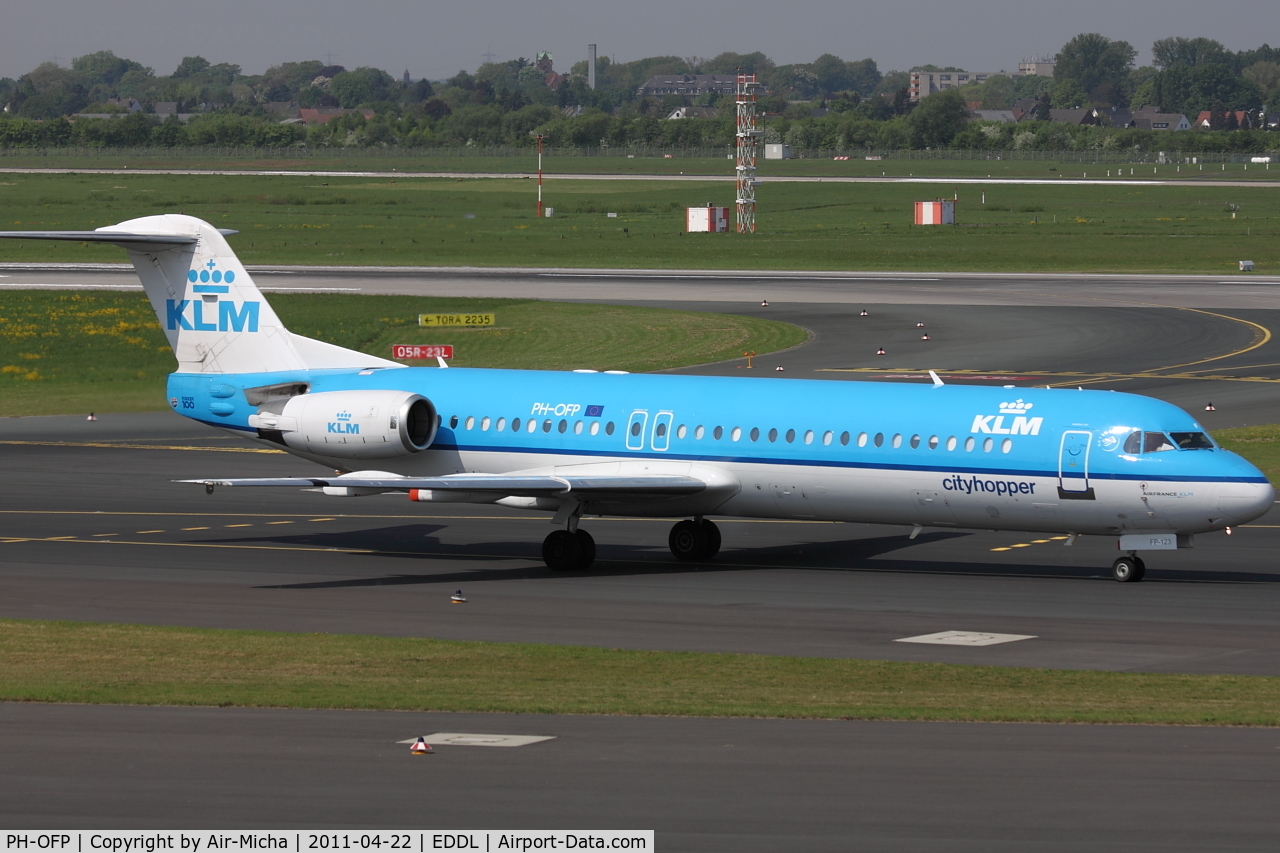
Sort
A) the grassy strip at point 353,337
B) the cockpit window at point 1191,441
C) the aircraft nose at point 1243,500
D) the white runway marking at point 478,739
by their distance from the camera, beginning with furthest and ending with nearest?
the grassy strip at point 353,337, the cockpit window at point 1191,441, the aircraft nose at point 1243,500, the white runway marking at point 478,739

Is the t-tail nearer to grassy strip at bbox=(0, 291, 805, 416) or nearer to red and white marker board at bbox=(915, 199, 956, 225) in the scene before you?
grassy strip at bbox=(0, 291, 805, 416)

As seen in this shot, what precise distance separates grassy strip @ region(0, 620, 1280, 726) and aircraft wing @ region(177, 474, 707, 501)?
6.07 meters

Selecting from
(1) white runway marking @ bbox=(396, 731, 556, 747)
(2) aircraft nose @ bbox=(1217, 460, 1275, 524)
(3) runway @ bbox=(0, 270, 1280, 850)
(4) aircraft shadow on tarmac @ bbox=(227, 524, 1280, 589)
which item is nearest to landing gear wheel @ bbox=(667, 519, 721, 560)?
(4) aircraft shadow on tarmac @ bbox=(227, 524, 1280, 589)

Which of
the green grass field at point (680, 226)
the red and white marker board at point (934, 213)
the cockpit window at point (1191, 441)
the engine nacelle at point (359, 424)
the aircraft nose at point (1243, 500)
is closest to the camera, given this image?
the aircraft nose at point (1243, 500)

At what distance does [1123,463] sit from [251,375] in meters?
17.9

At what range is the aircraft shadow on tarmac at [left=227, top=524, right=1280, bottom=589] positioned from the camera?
106 feet

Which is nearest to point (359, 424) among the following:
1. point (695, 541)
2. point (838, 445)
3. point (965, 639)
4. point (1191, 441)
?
point (695, 541)

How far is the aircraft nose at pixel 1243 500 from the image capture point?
29703mm

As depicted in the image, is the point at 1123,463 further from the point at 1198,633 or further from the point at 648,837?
the point at 648,837

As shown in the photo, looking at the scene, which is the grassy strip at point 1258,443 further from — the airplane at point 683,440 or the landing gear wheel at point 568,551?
the landing gear wheel at point 568,551

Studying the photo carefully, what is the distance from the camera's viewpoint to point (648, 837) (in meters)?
15.5

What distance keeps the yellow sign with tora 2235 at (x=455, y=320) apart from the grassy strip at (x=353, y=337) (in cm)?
125

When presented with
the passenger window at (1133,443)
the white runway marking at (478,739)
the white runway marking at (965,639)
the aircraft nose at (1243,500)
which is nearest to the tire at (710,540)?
the passenger window at (1133,443)

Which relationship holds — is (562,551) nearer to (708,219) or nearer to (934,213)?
(708,219)
